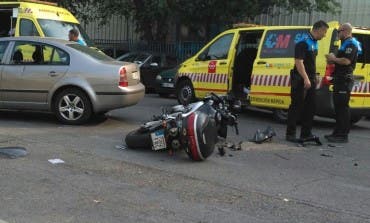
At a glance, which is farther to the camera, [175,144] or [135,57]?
[135,57]

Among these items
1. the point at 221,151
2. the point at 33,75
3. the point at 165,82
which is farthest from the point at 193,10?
the point at 221,151

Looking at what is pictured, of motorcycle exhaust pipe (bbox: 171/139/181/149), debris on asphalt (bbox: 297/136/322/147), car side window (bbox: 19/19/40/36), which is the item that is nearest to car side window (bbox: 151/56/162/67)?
car side window (bbox: 19/19/40/36)

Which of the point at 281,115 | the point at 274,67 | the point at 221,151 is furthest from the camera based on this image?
the point at 281,115

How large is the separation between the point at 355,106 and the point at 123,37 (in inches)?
765

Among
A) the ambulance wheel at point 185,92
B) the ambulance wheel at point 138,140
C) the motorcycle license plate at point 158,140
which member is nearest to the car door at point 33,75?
the ambulance wheel at point 138,140

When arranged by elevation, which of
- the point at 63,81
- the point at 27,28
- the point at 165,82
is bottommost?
the point at 165,82

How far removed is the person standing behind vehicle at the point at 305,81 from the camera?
28.1ft

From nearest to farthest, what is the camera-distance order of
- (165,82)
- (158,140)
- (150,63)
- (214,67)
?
(158,140)
(214,67)
(165,82)
(150,63)

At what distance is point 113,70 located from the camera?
9602 millimetres

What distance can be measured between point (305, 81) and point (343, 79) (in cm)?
92

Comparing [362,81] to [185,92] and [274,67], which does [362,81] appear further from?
[185,92]

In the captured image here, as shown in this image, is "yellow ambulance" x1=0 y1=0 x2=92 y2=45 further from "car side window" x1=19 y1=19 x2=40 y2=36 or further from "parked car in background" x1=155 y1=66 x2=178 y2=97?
"parked car in background" x1=155 y1=66 x2=178 y2=97

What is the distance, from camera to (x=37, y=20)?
45.0 ft

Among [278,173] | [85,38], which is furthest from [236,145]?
[85,38]
